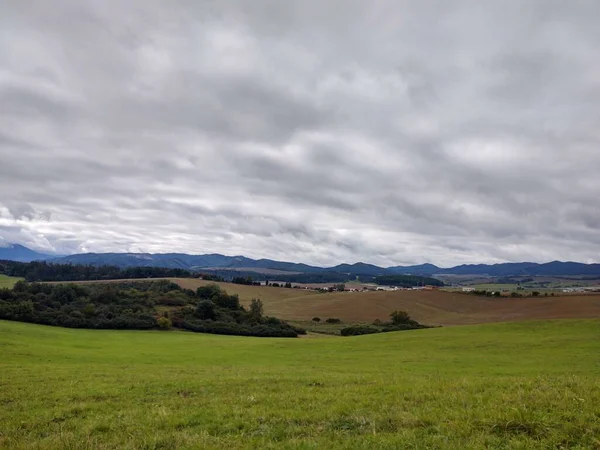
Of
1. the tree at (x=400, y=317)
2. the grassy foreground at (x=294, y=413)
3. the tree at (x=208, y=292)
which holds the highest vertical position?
the grassy foreground at (x=294, y=413)

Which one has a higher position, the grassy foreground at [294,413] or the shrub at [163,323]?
the grassy foreground at [294,413]

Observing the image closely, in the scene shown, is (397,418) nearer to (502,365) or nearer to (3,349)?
(502,365)

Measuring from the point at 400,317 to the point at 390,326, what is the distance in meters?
10.3

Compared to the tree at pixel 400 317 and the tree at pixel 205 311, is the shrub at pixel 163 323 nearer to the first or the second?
the tree at pixel 205 311

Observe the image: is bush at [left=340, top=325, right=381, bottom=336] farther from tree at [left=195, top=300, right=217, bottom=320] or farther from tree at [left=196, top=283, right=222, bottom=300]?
tree at [left=196, top=283, right=222, bottom=300]

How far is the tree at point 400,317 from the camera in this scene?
103m

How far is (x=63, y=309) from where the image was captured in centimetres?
9356

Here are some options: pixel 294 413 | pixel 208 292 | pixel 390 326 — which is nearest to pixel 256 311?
pixel 208 292

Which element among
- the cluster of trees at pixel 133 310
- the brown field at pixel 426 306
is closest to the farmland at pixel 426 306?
the brown field at pixel 426 306

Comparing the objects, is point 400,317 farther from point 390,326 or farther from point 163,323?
point 163,323

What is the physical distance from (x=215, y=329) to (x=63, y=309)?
34.1 meters

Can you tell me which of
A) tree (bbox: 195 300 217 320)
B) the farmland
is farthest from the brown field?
tree (bbox: 195 300 217 320)

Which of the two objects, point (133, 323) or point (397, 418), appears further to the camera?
point (133, 323)

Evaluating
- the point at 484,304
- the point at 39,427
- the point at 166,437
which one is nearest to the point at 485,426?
the point at 166,437
